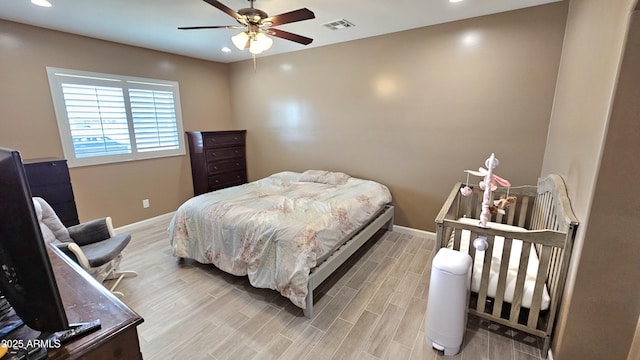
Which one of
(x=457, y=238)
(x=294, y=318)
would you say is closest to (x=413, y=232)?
(x=457, y=238)

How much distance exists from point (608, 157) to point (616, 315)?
0.82 metres

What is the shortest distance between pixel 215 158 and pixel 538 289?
4.33 metres

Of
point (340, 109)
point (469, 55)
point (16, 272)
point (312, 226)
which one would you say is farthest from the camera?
point (340, 109)

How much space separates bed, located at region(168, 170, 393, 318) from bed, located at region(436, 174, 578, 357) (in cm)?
91

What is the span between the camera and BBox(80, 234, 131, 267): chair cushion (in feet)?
7.52

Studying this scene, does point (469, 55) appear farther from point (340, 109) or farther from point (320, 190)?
point (320, 190)

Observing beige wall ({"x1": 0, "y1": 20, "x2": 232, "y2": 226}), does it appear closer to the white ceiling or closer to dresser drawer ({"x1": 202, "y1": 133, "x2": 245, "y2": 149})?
the white ceiling

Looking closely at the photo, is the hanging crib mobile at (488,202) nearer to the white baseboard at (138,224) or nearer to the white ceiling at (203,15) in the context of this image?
the white ceiling at (203,15)

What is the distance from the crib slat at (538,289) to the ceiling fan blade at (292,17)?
225cm

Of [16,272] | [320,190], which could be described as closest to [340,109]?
[320,190]

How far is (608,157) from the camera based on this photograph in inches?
52.3

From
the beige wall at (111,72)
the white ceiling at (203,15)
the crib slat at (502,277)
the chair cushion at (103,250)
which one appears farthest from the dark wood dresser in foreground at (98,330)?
the beige wall at (111,72)

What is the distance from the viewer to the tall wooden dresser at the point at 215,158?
4.41 m

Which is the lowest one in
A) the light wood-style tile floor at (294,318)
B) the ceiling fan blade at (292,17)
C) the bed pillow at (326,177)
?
the light wood-style tile floor at (294,318)
